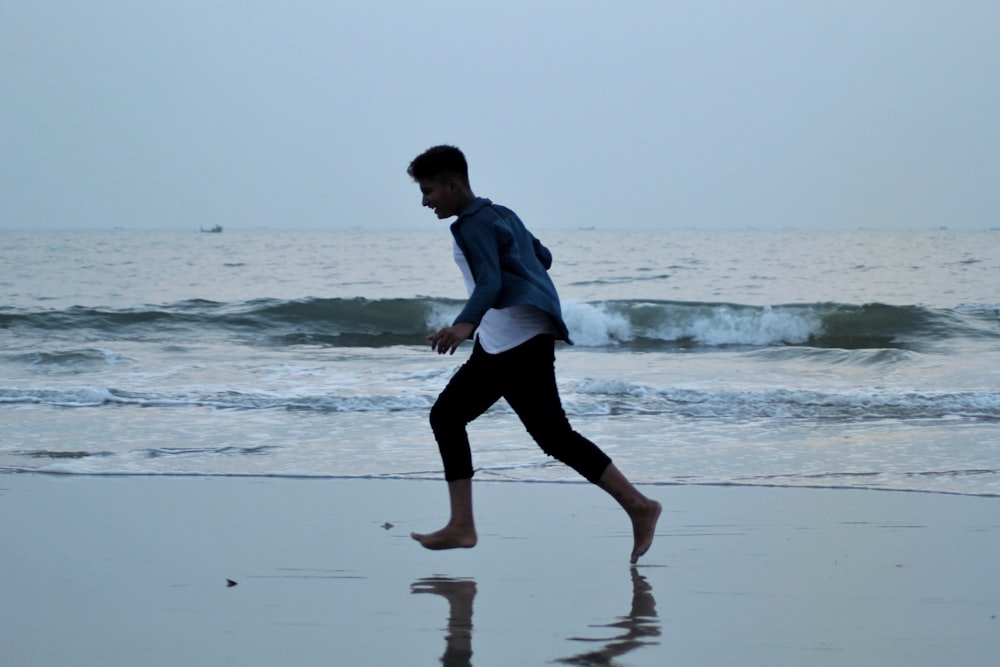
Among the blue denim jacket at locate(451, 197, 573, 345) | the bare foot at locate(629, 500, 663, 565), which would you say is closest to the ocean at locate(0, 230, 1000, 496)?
the bare foot at locate(629, 500, 663, 565)

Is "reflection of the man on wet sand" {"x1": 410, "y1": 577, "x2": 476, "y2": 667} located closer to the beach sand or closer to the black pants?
the beach sand

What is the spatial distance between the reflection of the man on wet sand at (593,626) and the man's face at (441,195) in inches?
48.0

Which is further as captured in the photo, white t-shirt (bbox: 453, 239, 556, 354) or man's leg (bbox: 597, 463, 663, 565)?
man's leg (bbox: 597, 463, 663, 565)

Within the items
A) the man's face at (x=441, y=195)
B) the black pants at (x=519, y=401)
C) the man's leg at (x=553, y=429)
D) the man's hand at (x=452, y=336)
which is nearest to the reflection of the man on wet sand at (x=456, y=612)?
the black pants at (x=519, y=401)

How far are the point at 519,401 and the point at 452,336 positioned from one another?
0.50m

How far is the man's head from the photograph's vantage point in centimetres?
382

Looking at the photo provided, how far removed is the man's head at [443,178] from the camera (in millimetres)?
3818

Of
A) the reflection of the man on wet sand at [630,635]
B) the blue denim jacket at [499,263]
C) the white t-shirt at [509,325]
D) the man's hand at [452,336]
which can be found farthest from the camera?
the white t-shirt at [509,325]

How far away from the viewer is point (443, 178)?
3818mm

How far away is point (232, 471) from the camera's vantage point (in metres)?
5.87

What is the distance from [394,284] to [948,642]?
25643 mm

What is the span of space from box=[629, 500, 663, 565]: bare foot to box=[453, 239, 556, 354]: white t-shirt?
0.73m

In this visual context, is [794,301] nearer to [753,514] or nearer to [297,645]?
[753,514]

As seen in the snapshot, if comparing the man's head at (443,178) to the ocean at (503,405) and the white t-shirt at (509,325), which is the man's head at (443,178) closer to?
the white t-shirt at (509,325)
